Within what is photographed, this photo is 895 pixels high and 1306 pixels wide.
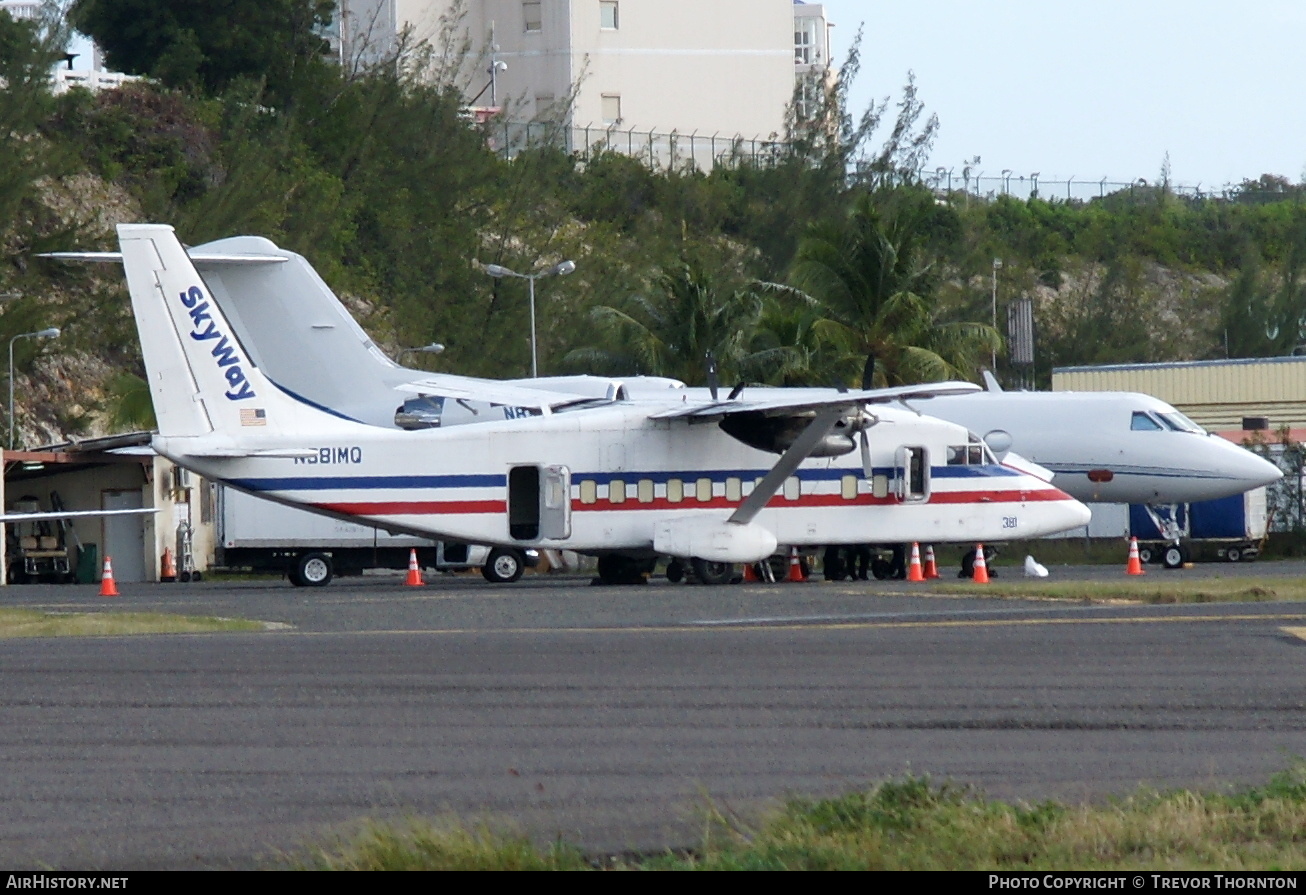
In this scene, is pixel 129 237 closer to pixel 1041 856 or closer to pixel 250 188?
pixel 1041 856

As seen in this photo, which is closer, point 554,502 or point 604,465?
point 554,502

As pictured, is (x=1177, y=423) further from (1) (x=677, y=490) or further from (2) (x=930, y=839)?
(2) (x=930, y=839)

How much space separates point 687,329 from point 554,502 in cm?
2079

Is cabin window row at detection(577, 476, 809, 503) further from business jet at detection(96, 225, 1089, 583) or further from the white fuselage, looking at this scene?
the white fuselage

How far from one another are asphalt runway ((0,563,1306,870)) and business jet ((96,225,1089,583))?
8.52m

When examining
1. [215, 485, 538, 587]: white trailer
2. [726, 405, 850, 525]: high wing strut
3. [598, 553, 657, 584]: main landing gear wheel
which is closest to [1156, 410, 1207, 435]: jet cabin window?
[726, 405, 850, 525]: high wing strut

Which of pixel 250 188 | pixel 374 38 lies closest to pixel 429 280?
pixel 250 188

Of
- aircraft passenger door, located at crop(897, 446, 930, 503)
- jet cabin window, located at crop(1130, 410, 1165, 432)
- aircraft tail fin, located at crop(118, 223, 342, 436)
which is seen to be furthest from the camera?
jet cabin window, located at crop(1130, 410, 1165, 432)

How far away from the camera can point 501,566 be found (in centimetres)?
3353

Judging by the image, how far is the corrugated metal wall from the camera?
52531mm

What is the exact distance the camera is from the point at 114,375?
176 ft

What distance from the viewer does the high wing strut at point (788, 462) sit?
92.1 feet

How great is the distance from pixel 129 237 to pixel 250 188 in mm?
29812

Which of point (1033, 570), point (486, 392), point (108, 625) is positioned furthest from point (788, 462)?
point (108, 625)
